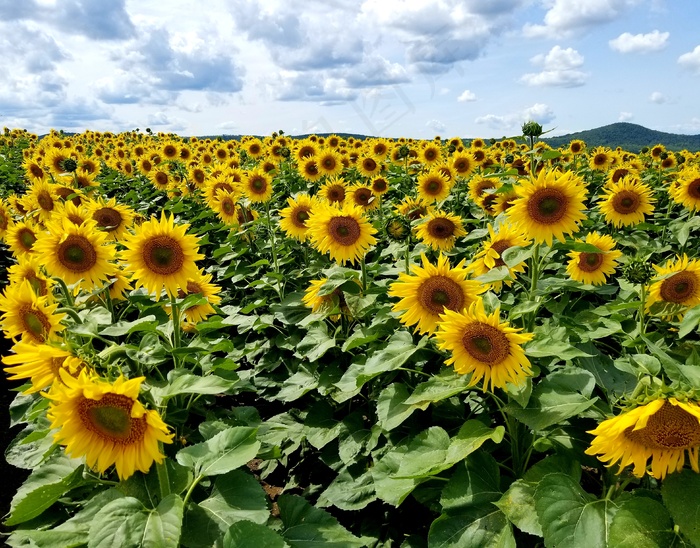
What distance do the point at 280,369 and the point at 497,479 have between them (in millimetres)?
2819

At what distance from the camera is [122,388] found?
1.89 meters

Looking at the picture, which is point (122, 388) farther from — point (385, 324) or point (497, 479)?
point (385, 324)

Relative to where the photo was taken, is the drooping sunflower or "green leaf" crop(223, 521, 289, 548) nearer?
"green leaf" crop(223, 521, 289, 548)

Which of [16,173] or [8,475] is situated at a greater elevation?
[16,173]

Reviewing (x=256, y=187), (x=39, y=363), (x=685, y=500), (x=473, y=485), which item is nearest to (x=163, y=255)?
(x=39, y=363)

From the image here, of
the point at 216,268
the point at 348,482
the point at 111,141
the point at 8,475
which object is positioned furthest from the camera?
the point at 111,141

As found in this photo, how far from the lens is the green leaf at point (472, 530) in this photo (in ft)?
7.55

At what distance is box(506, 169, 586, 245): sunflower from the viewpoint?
3211mm

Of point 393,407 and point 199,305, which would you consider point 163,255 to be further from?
point 393,407

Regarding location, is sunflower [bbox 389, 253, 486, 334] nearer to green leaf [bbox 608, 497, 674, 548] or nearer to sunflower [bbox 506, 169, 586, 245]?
sunflower [bbox 506, 169, 586, 245]

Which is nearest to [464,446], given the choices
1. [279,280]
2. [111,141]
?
[279,280]

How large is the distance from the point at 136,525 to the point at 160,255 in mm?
1479

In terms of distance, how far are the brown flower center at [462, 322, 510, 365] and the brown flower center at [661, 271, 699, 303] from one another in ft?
5.41

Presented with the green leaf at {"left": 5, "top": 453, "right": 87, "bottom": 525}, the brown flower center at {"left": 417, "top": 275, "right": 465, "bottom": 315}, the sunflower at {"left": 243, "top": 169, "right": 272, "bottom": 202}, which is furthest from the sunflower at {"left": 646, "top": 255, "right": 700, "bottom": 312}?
the sunflower at {"left": 243, "top": 169, "right": 272, "bottom": 202}
